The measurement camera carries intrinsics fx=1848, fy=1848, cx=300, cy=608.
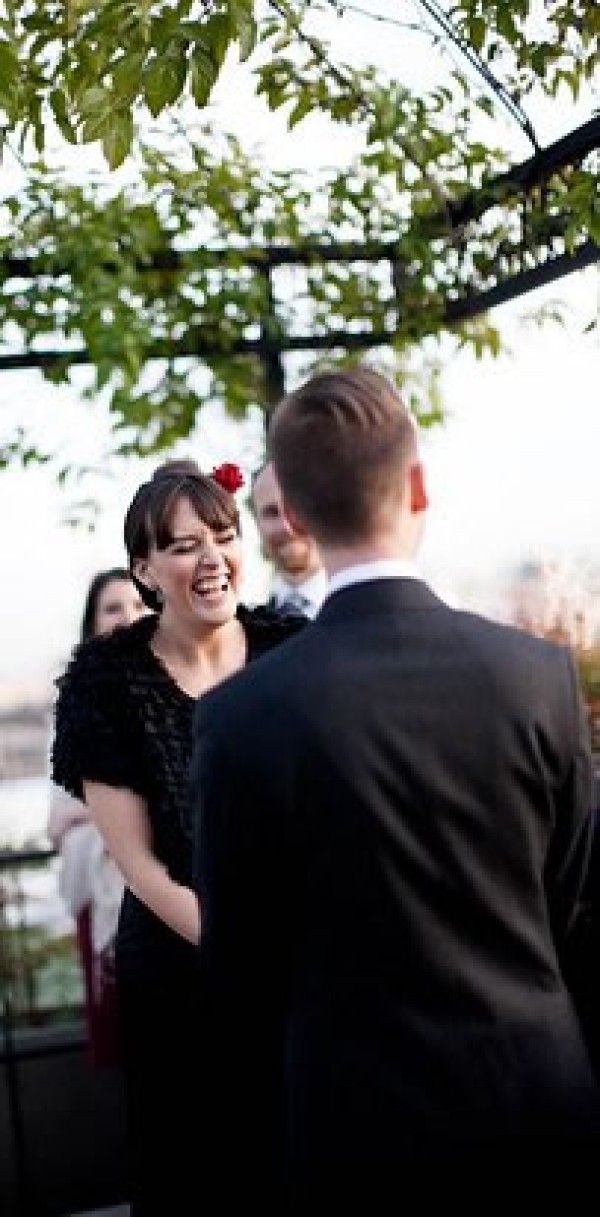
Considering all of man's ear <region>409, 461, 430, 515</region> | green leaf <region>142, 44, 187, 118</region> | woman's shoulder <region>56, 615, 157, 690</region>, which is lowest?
woman's shoulder <region>56, 615, 157, 690</region>

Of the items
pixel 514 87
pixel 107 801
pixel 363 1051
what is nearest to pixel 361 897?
pixel 363 1051

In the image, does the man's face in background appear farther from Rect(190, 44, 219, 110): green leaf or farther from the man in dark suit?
the man in dark suit

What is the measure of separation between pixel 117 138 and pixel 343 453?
0.98 metres

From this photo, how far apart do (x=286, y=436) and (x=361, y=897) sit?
44cm

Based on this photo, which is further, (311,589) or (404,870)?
(311,589)

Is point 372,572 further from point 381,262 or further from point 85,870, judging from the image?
point 381,262

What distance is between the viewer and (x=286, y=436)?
1747 mm

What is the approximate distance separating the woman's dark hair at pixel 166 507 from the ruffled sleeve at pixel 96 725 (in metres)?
0.17

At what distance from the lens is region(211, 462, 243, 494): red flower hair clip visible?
122 inches

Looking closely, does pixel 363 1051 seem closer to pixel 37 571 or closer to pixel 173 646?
pixel 173 646

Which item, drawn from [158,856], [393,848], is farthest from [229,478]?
[393,848]

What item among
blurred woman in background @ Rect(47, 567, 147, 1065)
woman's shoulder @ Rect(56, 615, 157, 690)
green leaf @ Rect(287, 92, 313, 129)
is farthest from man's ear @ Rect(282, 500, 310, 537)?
blurred woman in background @ Rect(47, 567, 147, 1065)

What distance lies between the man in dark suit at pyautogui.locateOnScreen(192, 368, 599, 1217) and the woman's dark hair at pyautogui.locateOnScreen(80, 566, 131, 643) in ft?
8.19

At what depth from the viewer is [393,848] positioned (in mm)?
1639
